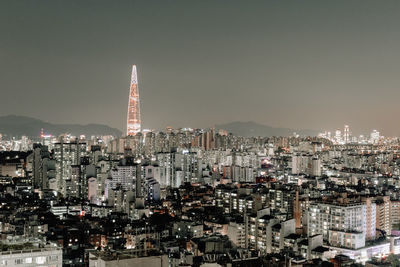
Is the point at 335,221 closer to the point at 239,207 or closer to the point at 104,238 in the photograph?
the point at 239,207

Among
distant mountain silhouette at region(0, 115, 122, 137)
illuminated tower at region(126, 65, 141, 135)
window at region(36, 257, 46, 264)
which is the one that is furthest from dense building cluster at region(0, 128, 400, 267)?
distant mountain silhouette at region(0, 115, 122, 137)

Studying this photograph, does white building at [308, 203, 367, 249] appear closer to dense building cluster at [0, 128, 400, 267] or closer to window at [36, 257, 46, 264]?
dense building cluster at [0, 128, 400, 267]

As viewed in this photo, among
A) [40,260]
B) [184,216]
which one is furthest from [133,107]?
[40,260]

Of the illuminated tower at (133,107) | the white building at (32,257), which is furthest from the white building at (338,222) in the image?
the illuminated tower at (133,107)

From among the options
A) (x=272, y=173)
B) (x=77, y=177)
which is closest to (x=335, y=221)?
(x=77, y=177)

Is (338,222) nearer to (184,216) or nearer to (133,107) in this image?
(184,216)

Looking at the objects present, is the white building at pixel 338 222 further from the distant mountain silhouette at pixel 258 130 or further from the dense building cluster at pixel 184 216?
the distant mountain silhouette at pixel 258 130
